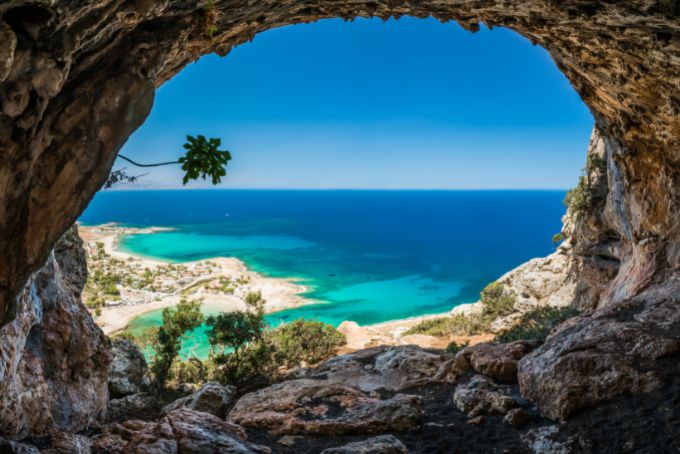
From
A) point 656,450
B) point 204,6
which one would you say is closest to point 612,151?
point 656,450

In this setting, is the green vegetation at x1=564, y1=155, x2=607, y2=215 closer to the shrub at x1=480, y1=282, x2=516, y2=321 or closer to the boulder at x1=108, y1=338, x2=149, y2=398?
the shrub at x1=480, y1=282, x2=516, y2=321

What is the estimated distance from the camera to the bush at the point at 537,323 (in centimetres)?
1822

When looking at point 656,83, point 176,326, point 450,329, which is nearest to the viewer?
point 656,83

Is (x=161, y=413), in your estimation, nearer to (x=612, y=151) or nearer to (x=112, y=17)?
(x=112, y=17)

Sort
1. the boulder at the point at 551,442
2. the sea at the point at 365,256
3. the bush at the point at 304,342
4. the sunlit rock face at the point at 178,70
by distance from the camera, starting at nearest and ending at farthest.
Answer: the sunlit rock face at the point at 178,70 → the boulder at the point at 551,442 → the bush at the point at 304,342 → the sea at the point at 365,256

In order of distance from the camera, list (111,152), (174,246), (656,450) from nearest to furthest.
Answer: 1. (111,152)
2. (656,450)
3. (174,246)

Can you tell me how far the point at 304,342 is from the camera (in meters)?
20.7

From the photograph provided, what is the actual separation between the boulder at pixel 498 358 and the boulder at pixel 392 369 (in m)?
0.46

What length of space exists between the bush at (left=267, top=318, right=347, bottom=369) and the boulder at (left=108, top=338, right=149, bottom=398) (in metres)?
5.31

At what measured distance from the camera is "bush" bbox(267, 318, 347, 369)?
1947 cm

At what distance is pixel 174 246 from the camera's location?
3905 inches

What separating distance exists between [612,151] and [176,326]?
1693cm

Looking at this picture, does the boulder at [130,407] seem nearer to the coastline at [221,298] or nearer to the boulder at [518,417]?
the coastline at [221,298]

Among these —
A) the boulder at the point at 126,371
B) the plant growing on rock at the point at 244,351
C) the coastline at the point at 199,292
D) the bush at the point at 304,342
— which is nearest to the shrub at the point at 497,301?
the bush at the point at 304,342
